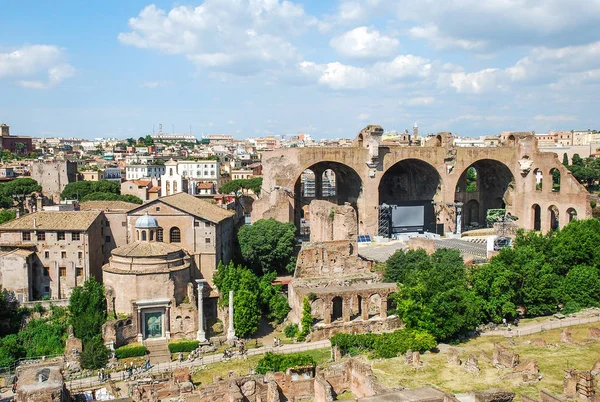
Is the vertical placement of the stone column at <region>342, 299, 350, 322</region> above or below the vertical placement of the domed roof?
below

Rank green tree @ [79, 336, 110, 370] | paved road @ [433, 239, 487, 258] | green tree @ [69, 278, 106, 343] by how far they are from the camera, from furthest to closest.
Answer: paved road @ [433, 239, 487, 258] → green tree @ [69, 278, 106, 343] → green tree @ [79, 336, 110, 370]

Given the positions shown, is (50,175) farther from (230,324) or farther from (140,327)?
(230,324)

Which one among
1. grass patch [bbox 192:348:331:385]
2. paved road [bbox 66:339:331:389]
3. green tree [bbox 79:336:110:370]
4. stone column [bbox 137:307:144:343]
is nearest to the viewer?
paved road [bbox 66:339:331:389]

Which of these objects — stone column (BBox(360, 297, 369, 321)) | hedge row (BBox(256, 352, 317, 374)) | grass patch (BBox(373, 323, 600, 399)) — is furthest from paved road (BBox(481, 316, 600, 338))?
hedge row (BBox(256, 352, 317, 374))

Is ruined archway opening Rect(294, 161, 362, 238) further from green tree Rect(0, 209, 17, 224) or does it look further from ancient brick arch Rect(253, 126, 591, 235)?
green tree Rect(0, 209, 17, 224)

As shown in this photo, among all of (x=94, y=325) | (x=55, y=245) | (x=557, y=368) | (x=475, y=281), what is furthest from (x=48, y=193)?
(x=557, y=368)

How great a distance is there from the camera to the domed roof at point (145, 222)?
3509 cm

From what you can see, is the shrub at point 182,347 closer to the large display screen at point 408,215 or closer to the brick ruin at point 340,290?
the brick ruin at point 340,290

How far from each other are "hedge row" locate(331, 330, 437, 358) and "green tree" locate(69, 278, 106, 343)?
42.5ft

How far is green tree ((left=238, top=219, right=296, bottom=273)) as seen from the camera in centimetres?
4078

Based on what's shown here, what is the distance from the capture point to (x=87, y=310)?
3209cm

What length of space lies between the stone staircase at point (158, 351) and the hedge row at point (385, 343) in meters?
8.90

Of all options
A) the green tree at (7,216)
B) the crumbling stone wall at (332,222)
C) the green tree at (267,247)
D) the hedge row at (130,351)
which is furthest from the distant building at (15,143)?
the hedge row at (130,351)

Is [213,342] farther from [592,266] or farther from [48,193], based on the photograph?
[48,193]
